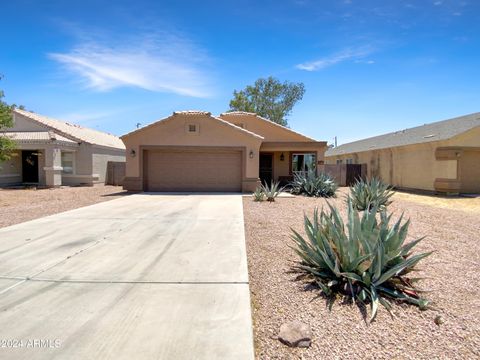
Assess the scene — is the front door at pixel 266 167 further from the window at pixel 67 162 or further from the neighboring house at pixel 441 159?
the window at pixel 67 162

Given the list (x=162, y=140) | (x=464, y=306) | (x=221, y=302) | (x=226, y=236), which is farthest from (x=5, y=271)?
(x=162, y=140)

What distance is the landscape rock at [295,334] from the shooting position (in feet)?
9.87

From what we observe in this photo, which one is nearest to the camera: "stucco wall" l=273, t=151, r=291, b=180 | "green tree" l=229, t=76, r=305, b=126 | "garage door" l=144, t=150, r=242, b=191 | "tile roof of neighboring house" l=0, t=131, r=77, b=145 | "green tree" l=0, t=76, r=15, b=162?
"green tree" l=0, t=76, r=15, b=162

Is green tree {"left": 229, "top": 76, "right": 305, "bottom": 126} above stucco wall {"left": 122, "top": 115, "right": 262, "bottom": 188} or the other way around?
above

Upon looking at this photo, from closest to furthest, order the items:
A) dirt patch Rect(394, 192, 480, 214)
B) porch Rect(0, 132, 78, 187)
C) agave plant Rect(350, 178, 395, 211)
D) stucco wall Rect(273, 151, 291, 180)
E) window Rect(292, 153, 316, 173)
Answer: agave plant Rect(350, 178, 395, 211), dirt patch Rect(394, 192, 480, 214), porch Rect(0, 132, 78, 187), stucco wall Rect(273, 151, 291, 180), window Rect(292, 153, 316, 173)

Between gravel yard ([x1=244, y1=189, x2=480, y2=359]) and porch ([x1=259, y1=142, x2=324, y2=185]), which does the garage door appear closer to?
porch ([x1=259, y1=142, x2=324, y2=185])

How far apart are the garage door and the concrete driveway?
29.9 feet

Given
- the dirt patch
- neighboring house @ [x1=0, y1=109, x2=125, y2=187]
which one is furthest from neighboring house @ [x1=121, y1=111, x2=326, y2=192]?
the dirt patch

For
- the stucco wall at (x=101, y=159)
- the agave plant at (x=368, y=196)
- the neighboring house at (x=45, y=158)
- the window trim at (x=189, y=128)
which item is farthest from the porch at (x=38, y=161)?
the agave plant at (x=368, y=196)

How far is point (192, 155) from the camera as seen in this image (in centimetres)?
1694

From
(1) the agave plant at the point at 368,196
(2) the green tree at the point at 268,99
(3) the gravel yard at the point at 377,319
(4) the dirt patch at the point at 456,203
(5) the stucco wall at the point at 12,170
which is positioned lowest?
(3) the gravel yard at the point at 377,319

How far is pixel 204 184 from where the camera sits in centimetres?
1700

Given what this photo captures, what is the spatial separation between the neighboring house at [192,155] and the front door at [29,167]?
1000 centimetres

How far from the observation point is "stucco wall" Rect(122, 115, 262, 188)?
54.3 ft
